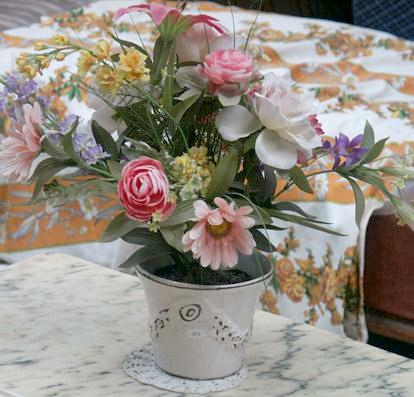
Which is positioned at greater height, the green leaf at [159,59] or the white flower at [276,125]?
the green leaf at [159,59]

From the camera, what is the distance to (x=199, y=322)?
953mm

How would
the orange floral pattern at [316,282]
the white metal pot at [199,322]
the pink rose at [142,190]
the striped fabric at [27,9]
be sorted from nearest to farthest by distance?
the pink rose at [142,190] → the white metal pot at [199,322] → the orange floral pattern at [316,282] → the striped fabric at [27,9]

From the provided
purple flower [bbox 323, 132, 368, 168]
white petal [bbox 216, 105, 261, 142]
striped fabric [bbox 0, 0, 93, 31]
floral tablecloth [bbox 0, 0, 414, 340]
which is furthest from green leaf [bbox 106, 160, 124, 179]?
striped fabric [bbox 0, 0, 93, 31]

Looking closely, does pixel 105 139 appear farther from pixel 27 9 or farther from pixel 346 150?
pixel 27 9

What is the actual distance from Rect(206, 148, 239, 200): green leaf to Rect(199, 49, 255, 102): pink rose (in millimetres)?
60

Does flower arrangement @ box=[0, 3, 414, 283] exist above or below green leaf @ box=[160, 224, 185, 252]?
above

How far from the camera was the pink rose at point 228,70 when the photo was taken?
882 millimetres

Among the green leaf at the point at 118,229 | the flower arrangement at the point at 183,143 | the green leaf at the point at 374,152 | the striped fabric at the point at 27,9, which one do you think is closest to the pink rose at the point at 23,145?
the flower arrangement at the point at 183,143

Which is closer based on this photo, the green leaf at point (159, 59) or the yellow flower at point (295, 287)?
the green leaf at point (159, 59)

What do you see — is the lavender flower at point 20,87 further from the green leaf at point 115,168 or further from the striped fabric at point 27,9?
the striped fabric at point 27,9

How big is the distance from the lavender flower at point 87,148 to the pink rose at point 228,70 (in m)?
0.12

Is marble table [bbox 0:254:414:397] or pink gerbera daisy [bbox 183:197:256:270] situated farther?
marble table [bbox 0:254:414:397]

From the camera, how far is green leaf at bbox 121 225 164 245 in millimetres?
961

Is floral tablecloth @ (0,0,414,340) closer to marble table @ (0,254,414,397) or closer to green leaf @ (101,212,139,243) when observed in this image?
marble table @ (0,254,414,397)
